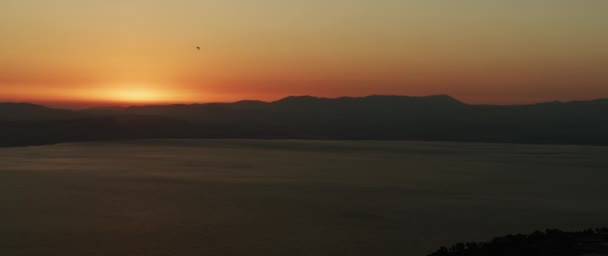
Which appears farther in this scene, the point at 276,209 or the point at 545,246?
the point at 276,209

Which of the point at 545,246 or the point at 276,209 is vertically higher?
the point at 545,246

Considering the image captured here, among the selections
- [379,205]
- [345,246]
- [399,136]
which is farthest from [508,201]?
[399,136]

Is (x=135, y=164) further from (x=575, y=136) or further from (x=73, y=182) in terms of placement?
(x=575, y=136)

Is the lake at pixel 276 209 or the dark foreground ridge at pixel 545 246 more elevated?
the dark foreground ridge at pixel 545 246

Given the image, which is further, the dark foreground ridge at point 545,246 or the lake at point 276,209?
the lake at point 276,209
